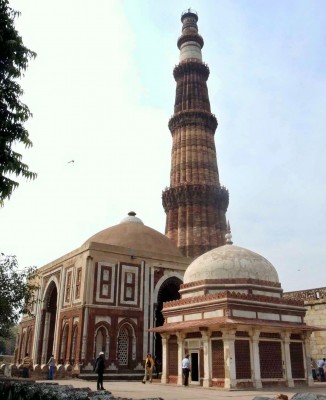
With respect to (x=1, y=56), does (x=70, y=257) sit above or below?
below

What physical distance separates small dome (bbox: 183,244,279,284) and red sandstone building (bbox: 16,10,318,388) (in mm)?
48

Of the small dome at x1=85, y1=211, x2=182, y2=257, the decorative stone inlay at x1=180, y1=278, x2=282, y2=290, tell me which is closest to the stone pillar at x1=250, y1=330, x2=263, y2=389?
the decorative stone inlay at x1=180, y1=278, x2=282, y2=290

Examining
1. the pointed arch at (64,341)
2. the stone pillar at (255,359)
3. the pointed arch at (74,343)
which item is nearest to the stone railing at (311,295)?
the stone pillar at (255,359)

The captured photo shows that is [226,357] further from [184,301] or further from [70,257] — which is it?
[70,257]

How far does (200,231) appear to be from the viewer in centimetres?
3366

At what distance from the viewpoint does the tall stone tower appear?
34.0 m

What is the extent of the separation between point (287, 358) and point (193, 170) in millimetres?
21445

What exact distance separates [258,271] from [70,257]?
11.8 metres

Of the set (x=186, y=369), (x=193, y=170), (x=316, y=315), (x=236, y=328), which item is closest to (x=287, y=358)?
(x=236, y=328)

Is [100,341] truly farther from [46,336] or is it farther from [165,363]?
[46,336]

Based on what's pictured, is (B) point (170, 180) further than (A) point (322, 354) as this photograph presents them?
Yes

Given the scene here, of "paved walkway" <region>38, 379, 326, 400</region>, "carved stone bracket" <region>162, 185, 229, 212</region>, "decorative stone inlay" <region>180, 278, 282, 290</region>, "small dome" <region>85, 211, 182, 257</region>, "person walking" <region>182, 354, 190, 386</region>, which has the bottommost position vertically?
"paved walkway" <region>38, 379, 326, 400</region>

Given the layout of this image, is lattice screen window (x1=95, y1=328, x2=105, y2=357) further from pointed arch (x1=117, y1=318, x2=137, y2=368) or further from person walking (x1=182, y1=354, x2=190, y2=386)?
person walking (x1=182, y1=354, x2=190, y2=386)

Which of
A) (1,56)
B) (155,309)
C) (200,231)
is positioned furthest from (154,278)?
(1,56)
